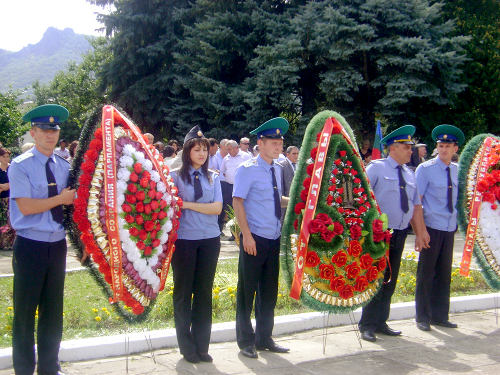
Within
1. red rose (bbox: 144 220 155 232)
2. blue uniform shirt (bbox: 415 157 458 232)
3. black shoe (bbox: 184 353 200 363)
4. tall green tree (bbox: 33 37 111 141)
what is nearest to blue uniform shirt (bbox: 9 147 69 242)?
red rose (bbox: 144 220 155 232)

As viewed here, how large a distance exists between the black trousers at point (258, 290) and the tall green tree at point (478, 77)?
16.6 metres

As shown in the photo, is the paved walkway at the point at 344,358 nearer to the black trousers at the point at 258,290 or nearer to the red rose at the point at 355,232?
the black trousers at the point at 258,290

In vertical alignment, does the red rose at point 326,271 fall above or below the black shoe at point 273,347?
above

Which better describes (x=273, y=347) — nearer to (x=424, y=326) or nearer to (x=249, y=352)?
(x=249, y=352)

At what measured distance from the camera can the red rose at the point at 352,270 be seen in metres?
5.63

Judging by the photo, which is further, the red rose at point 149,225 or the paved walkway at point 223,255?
the paved walkway at point 223,255

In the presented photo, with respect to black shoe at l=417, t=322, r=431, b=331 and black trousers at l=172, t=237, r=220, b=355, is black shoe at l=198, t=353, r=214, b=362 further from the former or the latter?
black shoe at l=417, t=322, r=431, b=331

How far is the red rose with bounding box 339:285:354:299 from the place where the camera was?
564 centimetres

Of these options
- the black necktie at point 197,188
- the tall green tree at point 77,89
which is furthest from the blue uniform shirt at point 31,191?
the tall green tree at point 77,89

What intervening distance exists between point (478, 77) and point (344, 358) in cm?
1826

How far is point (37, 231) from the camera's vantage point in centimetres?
464

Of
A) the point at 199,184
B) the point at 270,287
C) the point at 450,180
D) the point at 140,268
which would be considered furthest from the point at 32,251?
the point at 450,180

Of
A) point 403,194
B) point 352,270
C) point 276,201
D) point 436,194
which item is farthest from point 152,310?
point 436,194

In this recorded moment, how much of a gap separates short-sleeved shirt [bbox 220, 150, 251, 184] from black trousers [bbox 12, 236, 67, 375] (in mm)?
8463
